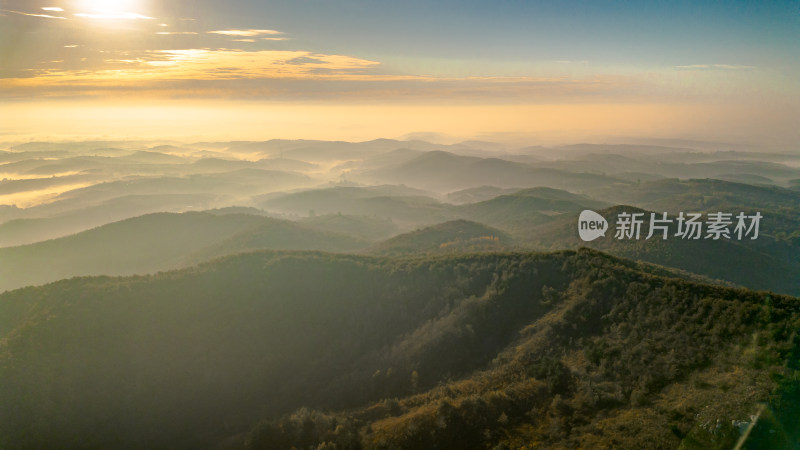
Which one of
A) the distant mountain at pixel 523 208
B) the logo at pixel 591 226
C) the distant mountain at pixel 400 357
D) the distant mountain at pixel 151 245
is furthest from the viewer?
the distant mountain at pixel 523 208

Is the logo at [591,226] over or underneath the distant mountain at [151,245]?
over

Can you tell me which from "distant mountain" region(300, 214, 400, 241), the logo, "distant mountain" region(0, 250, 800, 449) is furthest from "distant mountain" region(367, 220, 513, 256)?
"distant mountain" region(300, 214, 400, 241)

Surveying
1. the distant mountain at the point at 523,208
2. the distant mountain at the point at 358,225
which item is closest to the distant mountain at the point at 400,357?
the distant mountain at the point at 358,225

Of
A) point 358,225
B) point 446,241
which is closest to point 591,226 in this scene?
point 446,241

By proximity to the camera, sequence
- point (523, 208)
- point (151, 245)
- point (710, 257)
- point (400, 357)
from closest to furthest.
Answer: point (400, 357) < point (710, 257) < point (151, 245) < point (523, 208)

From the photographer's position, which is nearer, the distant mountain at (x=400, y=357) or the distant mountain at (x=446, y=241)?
the distant mountain at (x=400, y=357)

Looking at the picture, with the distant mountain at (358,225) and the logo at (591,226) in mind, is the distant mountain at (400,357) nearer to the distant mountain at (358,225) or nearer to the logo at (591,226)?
the logo at (591,226)

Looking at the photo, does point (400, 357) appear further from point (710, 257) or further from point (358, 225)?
point (358, 225)
